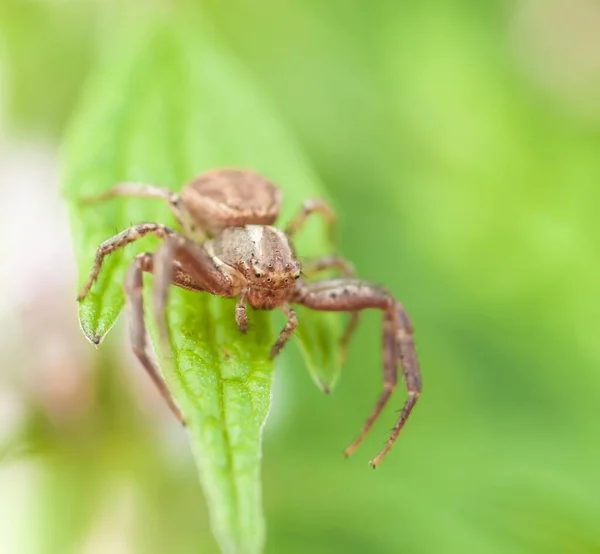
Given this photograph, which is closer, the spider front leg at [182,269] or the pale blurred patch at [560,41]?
the spider front leg at [182,269]

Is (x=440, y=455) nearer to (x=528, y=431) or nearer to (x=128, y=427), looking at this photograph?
(x=528, y=431)

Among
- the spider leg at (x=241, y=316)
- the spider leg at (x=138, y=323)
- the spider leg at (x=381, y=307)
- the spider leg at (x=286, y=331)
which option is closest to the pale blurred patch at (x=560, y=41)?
the spider leg at (x=381, y=307)

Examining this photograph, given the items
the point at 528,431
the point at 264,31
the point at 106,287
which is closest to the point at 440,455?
the point at 528,431

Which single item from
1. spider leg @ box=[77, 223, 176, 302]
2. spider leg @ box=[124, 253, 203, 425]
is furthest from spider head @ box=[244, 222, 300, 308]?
spider leg @ box=[124, 253, 203, 425]

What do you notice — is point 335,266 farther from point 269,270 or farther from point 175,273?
point 175,273

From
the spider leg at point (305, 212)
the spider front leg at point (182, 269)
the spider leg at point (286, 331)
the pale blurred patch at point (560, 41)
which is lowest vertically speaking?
the spider leg at point (286, 331)

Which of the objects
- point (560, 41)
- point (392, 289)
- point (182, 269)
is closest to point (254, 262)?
point (182, 269)

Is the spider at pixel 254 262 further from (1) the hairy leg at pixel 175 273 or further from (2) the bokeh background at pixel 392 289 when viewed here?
(2) the bokeh background at pixel 392 289

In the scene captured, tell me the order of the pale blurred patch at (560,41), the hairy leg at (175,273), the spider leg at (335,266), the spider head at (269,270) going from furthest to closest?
1. the pale blurred patch at (560,41)
2. the spider leg at (335,266)
3. the spider head at (269,270)
4. the hairy leg at (175,273)
